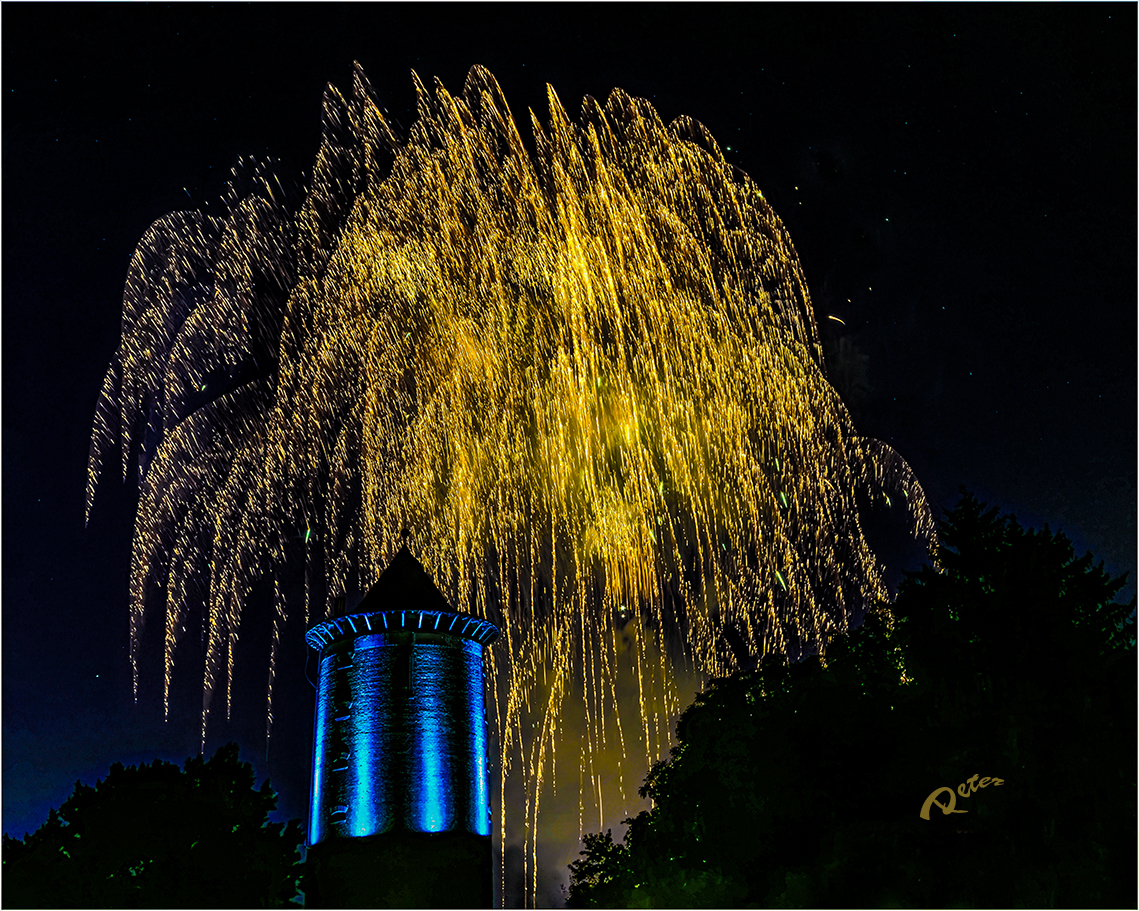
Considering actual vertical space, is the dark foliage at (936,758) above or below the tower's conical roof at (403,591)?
below

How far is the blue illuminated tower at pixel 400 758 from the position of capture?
35.7m

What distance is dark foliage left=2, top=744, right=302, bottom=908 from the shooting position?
36.2 m

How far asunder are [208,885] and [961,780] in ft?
83.1

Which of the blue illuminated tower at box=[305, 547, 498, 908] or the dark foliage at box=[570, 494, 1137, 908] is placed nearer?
the dark foliage at box=[570, 494, 1137, 908]

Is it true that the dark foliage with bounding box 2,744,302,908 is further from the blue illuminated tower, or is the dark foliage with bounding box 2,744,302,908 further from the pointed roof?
the pointed roof
